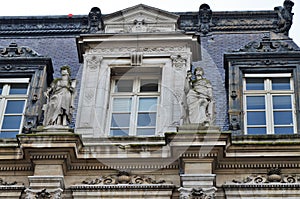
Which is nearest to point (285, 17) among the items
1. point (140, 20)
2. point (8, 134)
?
point (140, 20)

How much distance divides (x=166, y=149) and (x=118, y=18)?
5157 mm

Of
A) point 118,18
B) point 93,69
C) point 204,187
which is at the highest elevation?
point 118,18

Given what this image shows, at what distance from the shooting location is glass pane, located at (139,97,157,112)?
1872cm

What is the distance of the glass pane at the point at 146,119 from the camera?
18359 mm

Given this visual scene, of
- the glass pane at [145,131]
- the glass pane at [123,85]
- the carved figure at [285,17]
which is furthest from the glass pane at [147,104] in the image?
the carved figure at [285,17]

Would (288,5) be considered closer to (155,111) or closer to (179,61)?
(179,61)

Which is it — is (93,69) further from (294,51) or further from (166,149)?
(294,51)

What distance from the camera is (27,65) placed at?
20109mm

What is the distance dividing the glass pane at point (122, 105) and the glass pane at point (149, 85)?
0.53 metres

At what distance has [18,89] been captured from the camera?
1969 cm

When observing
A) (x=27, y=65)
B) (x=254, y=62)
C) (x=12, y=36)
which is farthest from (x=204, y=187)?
(x=12, y=36)

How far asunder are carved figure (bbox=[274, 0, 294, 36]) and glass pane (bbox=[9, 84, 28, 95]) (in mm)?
7210

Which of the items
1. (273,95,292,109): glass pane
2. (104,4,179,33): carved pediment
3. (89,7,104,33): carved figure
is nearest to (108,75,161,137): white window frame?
(104,4,179,33): carved pediment

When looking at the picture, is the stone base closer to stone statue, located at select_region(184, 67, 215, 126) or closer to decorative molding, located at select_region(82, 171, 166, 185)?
stone statue, located at select_region(184, 67, 215, 126)
